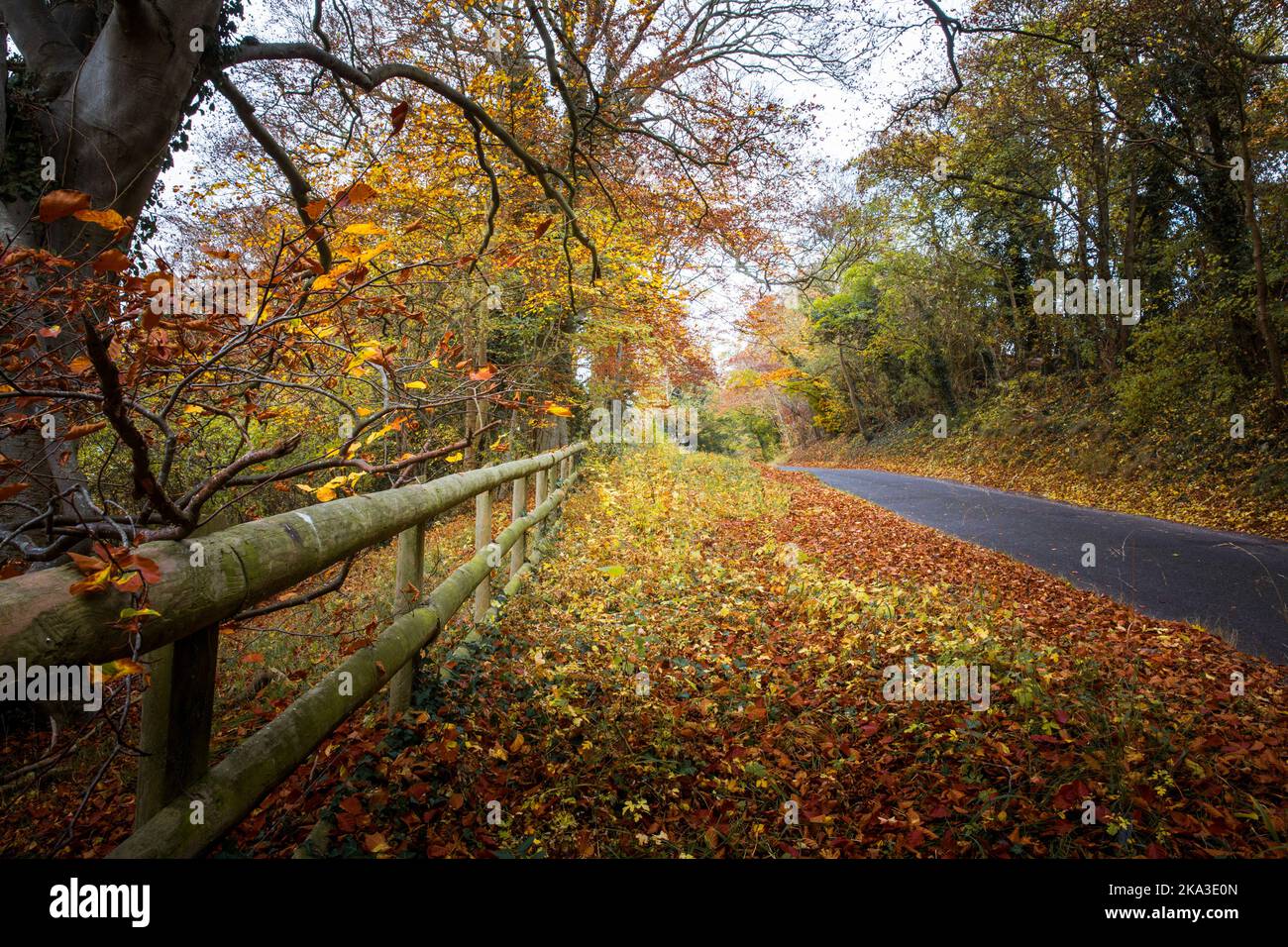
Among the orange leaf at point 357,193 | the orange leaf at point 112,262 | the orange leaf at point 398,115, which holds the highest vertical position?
the orange leaf at point 398,115

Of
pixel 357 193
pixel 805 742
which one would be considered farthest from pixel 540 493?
pixel 357 193

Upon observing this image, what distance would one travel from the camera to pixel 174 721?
4.56ft

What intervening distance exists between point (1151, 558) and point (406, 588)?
7.86m

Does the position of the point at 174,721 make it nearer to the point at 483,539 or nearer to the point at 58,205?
the point at 58,205

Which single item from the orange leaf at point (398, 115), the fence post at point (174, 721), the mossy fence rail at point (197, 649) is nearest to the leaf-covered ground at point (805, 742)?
the mossy fence rail at point (197, 649)

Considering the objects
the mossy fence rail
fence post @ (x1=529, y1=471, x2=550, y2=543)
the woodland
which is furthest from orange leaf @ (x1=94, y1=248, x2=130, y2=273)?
fence post @ (x1=529, y1=471, x2=550, y2=543)

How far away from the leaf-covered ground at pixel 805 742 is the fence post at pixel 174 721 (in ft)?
2.77

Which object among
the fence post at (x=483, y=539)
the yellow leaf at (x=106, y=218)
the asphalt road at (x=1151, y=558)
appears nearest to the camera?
the yellow leaf at (x=106, y=218)

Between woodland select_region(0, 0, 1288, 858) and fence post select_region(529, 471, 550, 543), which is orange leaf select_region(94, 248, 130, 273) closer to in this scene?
woodland select_region(0, 0, 1288, 858)

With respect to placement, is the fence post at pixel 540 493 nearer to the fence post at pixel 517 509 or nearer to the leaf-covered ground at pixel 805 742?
the fence post at pixel 517 509

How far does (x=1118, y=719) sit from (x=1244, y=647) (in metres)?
2.09

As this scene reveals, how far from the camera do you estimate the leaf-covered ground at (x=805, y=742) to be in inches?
96.3

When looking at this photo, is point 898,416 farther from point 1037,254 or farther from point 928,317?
point 1037,254

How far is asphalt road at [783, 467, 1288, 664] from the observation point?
4.89m
